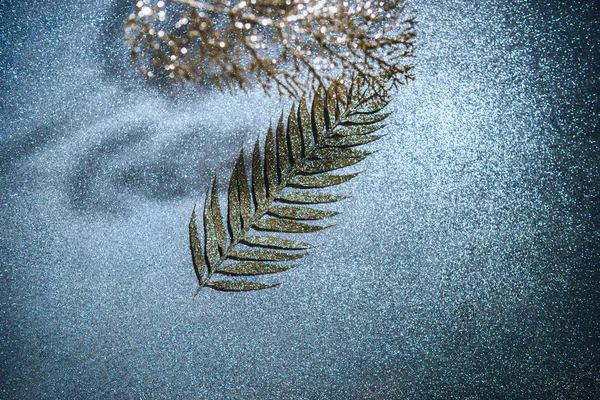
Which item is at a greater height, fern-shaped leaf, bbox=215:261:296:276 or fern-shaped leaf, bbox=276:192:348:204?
fern-shaped leaf, bbox=276:192:348:204

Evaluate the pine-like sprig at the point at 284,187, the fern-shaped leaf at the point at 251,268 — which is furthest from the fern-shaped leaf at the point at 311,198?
the fern-shaped leaf at the point at 251,268

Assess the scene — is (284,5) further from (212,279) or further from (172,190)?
(212,279)

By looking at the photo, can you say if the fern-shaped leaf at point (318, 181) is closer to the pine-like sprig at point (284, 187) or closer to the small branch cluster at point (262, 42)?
the pine-like sprig at point (284, 187)

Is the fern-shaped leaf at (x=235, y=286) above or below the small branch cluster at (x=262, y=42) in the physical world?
below

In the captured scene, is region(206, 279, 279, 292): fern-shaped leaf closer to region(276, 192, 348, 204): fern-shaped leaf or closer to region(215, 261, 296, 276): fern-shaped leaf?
region(215, 261, 296, 276): fern-shaped leaf

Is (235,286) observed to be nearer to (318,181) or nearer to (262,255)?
(262,255)

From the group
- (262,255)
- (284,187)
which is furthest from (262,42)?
(262,255)

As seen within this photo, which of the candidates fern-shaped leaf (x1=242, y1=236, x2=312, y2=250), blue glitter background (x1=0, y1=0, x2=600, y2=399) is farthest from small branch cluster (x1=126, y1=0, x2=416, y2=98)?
fern-shaped leaf (x1=242, y1=236, x2=312, y2=250)
